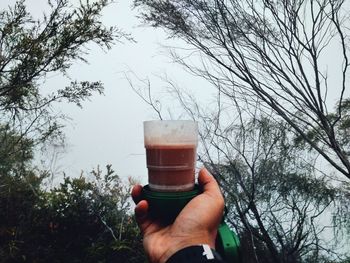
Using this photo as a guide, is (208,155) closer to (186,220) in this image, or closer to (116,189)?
(116,189)

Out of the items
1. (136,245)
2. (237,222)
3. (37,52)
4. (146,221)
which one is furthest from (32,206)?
(146,221)

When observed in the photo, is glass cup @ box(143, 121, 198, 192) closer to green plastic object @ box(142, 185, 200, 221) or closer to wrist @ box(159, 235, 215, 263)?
green plastic object @ box(142, 185, 200, 221)

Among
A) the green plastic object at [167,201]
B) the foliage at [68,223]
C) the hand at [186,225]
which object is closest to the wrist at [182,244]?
the hand at [186,225]

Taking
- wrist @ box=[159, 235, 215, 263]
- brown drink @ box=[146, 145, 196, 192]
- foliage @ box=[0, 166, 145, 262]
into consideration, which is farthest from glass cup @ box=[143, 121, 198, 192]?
foliage @ box=[0, 166, 145, 262]

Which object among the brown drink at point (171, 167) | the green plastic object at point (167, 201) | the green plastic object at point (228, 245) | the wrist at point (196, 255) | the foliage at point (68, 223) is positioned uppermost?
the brown drink at point (171, 167)

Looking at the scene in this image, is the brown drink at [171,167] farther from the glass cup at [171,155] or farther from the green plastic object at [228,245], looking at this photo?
the green plastic object at [228,245]

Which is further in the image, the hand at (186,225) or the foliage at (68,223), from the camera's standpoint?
the foliage at (68,223)
